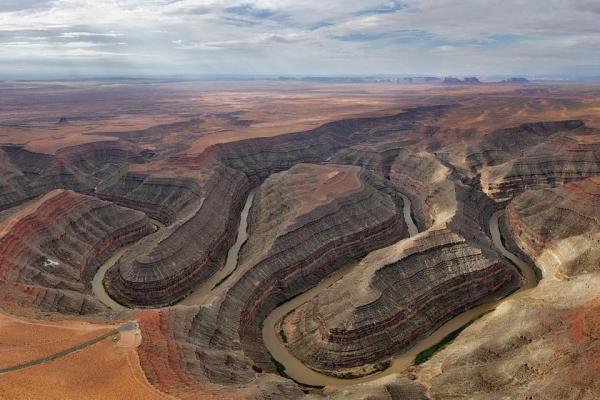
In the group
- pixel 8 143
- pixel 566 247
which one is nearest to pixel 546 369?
pixel 566 247

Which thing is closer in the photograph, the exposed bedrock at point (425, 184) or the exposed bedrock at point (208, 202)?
the exposed bedrock at point (208, 202)

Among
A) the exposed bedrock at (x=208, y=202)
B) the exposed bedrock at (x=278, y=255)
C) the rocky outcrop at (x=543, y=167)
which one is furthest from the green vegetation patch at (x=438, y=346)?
the rocky outcrop at (x=543, y=167)

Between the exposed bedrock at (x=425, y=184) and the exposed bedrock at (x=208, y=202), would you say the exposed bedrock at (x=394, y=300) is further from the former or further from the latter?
the exposed bedrock at (x=208, y=202)

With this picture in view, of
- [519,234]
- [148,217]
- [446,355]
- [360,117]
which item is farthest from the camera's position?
[360,117]

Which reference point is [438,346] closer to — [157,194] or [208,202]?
[208,202]

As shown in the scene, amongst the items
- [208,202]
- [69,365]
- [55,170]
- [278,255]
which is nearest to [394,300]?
[278,255]

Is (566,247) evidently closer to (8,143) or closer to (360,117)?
(360,117)
